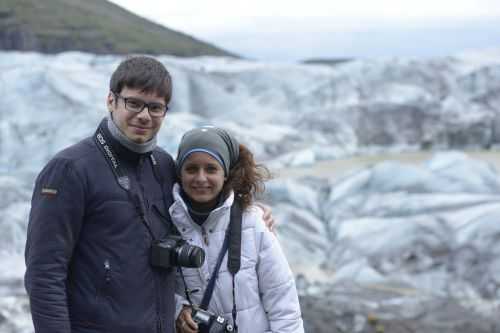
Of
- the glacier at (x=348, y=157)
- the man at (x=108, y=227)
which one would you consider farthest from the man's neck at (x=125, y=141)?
the glacier at (x=348, y=157)

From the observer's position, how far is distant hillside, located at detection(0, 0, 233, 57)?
48688 mm

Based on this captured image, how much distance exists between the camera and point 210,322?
273cm

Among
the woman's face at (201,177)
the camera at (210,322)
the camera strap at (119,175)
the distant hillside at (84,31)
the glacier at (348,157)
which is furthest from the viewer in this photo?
the distant hillside at (84,31)

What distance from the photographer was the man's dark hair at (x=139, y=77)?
2.56 meters

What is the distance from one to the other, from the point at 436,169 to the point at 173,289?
13.8 m

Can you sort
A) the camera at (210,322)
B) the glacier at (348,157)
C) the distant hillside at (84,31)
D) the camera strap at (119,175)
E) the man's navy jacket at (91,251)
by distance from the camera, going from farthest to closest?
the distant hillside at (84,31) → the glacier at (348,157) → the camera at (210,322) → the camera strap at (119,175) → the man's navy jacket at (91,251)

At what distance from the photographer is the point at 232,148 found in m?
2.96

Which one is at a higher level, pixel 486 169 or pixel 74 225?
pixel 74 225

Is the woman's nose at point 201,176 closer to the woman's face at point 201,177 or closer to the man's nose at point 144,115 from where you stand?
the woman's face at point 201,177

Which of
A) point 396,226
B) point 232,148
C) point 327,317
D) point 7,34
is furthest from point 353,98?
point 7,34

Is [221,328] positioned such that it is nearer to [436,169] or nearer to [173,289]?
[173,289]

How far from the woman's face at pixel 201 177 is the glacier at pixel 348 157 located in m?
1.58

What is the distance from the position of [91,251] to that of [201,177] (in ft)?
1.82

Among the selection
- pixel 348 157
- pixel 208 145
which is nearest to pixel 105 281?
pixel 208 145
